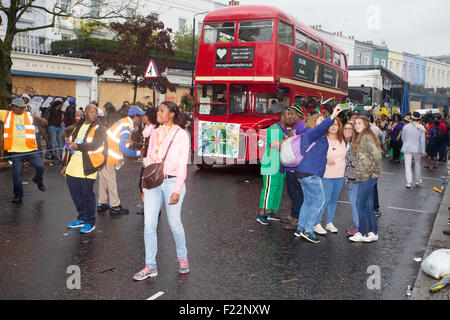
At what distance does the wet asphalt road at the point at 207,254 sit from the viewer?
420 cm

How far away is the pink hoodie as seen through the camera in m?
4.31

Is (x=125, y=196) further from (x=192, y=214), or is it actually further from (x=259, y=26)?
(x=259, y=26)

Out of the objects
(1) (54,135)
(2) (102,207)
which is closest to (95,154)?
(2) (102,207)

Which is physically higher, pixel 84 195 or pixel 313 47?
pixel 313 47

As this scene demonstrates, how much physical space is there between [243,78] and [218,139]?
5.70ft

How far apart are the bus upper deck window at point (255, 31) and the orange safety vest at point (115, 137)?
5.70 meters

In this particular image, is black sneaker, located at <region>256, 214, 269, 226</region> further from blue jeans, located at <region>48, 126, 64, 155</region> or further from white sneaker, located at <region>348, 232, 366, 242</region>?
blue jeans, located at <region>48, 126, 64, 155</region>

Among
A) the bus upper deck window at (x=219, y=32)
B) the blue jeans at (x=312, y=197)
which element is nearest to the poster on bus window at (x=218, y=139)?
the bus upper deck window at (x=219, y=32)

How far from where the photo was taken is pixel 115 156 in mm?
6691

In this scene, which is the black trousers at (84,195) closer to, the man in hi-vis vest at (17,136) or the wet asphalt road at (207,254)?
the wet asphalt road at (207,254)

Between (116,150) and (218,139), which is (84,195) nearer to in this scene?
(116,150)

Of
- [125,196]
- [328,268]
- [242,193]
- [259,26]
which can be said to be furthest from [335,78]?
[328,268]

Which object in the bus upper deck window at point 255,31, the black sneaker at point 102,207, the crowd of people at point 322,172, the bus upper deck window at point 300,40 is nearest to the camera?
the crowd of people at point 322,172

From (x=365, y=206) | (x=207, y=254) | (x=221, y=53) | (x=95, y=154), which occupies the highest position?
(x=221, y=53)
